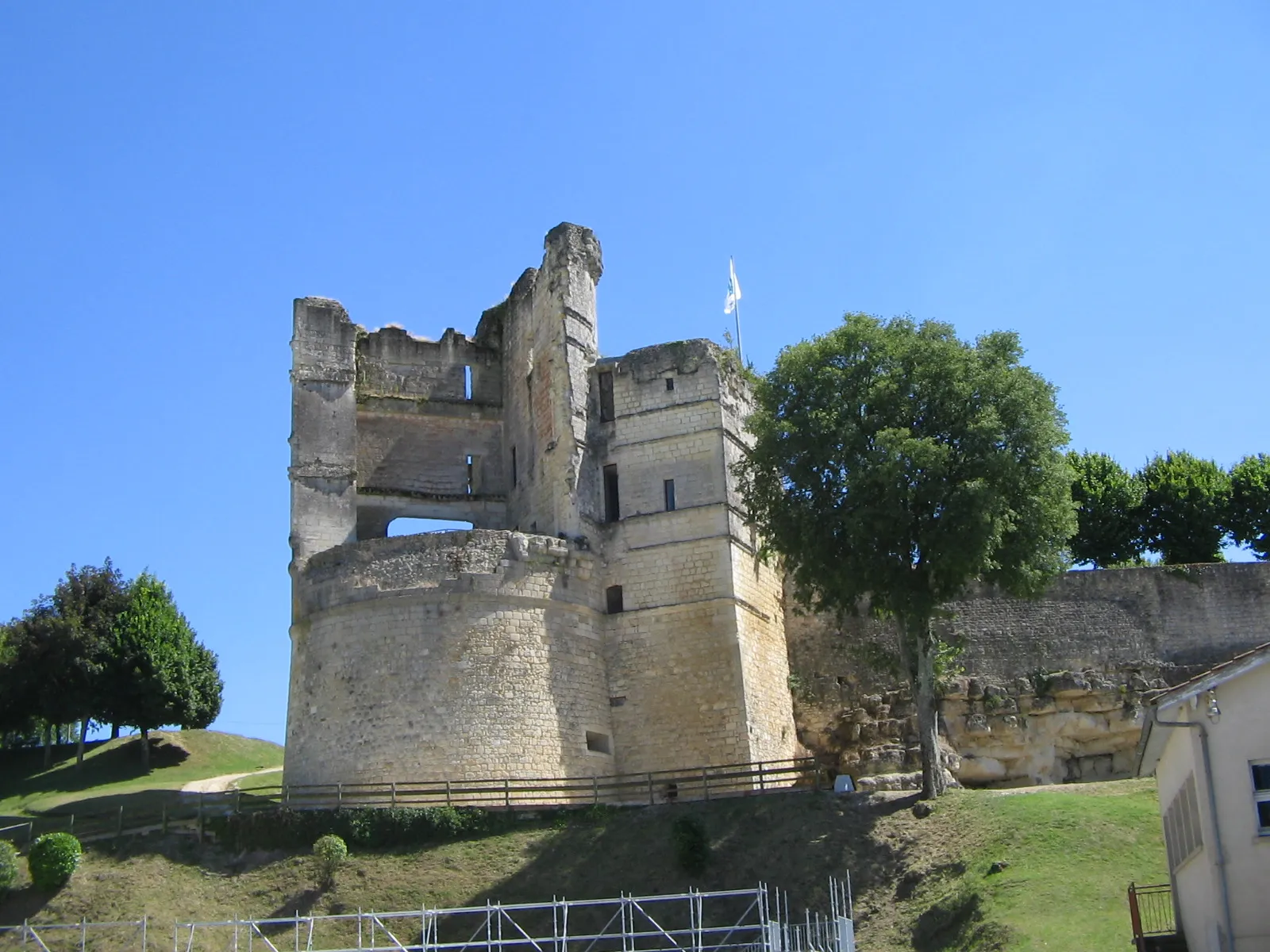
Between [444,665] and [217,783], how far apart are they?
11.6 metres

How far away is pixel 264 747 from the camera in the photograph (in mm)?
47281

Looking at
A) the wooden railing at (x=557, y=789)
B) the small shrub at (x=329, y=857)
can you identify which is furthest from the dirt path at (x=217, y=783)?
the small shrub at (x=329, y=857)

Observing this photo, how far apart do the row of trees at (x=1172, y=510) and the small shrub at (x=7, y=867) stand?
31200mm

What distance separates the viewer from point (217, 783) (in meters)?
38.9

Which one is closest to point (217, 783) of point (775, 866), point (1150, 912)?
point (775, 866)

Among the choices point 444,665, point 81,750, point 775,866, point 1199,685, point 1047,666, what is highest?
point 444,665

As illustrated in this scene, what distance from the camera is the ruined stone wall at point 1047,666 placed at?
32.9 meters

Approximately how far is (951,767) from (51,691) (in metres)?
26.2

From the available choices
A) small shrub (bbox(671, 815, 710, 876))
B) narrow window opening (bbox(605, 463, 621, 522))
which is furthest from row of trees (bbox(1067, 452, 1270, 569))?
small shrub (bbox(671, 815, 710, 876))

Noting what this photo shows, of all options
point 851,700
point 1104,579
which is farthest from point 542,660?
point 1104,579

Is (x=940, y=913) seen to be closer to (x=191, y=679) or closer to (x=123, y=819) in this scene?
(x=123, y=819)

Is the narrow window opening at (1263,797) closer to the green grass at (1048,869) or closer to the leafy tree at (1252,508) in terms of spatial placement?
the green grass at (1048,869)

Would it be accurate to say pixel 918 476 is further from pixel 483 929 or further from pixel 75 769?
pixel 75 769

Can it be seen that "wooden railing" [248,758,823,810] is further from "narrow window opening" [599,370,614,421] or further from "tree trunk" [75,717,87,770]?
"tree trunk" [75,717,87,770]
